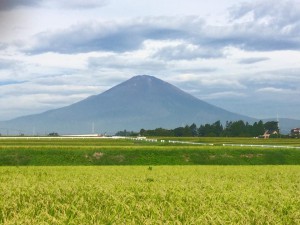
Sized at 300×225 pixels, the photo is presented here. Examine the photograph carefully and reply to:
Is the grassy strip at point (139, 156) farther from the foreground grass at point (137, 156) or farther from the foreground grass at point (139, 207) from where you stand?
the foreground grass at point (139, 207)

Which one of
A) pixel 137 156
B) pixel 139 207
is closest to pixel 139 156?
pixel 137 156

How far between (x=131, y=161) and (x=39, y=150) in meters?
13.6

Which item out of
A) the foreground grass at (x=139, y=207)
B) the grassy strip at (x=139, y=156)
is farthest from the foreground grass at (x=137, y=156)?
the foreground grass at (x=139, y=207)

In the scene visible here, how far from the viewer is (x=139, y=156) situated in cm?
6838

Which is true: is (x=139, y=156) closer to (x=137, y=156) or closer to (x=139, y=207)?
(x=137, y=156)

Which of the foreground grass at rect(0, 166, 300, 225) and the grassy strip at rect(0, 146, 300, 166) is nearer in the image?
the foreground grass at rect(0, 166, 300, 225)

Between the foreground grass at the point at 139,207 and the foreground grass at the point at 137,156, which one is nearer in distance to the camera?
the foreground grass at the point at 139,207

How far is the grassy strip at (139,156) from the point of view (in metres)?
Result: 65.6

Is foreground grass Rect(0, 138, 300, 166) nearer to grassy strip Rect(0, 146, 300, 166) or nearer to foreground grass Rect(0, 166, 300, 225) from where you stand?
grassy strip Rect(0, 146, 300, 166)

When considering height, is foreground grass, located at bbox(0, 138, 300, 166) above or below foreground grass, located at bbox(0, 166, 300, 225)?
below

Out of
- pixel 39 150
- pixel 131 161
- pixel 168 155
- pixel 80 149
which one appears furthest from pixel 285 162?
pixel 39 150

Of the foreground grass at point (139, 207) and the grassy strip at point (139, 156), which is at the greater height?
the foreground grass at point (139, 207)

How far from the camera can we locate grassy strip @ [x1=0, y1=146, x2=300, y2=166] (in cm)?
6556

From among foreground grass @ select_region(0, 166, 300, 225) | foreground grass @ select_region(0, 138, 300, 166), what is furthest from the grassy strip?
foreground grass @ select_region(0, 166, 300, 225)
